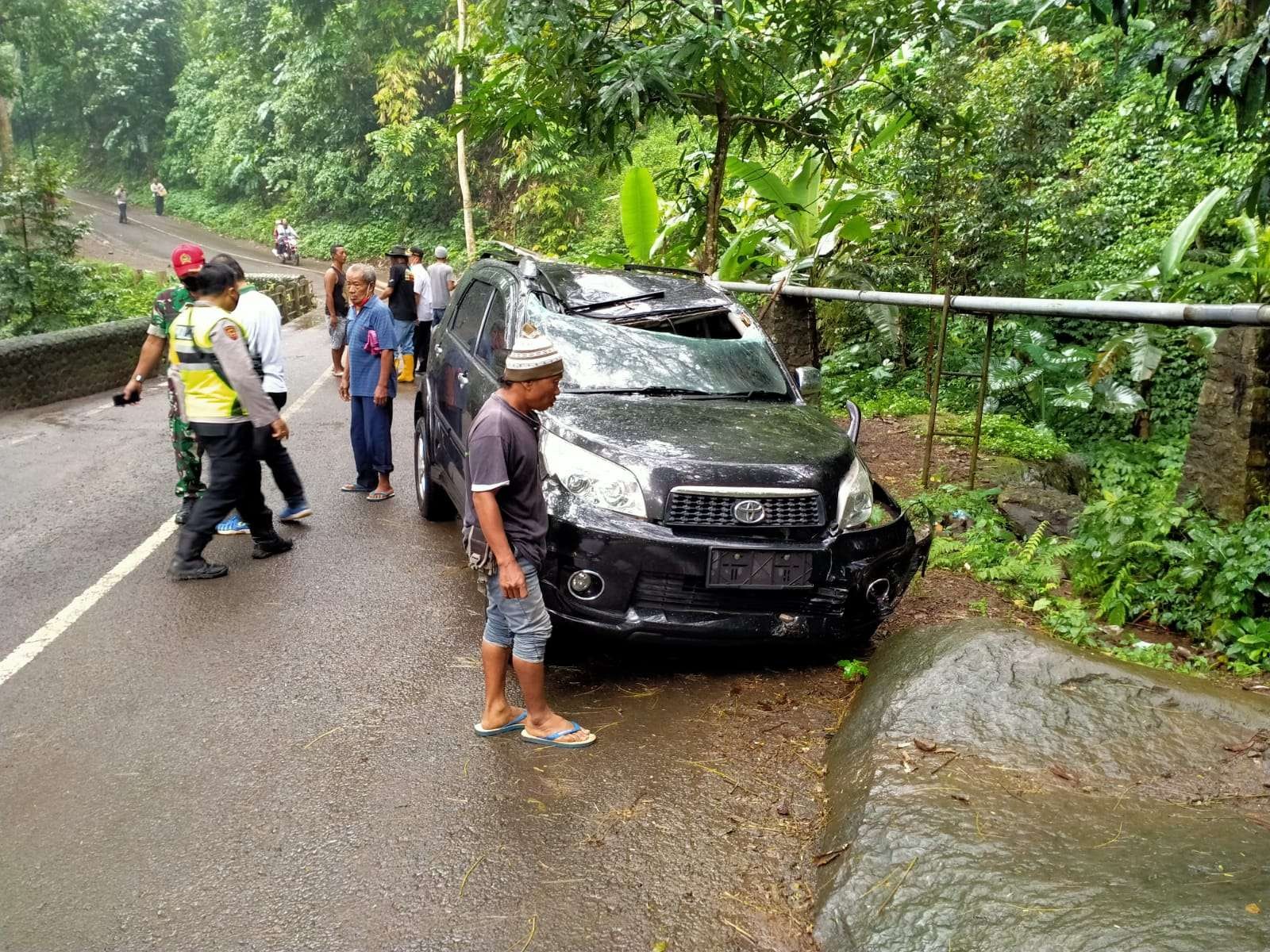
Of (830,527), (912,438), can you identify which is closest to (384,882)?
(830,527)

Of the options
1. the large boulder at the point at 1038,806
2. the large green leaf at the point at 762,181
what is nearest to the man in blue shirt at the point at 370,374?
the large boulder at the point at 1038,806

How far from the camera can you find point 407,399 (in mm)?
13805

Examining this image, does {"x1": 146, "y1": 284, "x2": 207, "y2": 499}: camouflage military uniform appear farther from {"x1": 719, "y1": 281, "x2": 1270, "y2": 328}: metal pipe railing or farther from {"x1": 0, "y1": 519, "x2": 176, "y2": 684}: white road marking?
{"x1": 719, "y1": 281, "x2": 1270, "y2": 328}: metal pipe railing

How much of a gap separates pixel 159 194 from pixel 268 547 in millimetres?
48914

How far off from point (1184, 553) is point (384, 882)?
171 inches

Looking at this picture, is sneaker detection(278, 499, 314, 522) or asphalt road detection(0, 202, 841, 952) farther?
sneaker detection(278, 499, 314, 522)

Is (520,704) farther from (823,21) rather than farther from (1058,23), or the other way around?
(1058,23)

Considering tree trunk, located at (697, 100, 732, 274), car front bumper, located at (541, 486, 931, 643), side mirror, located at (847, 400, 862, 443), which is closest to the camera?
car front bumper, located at (541, 486, 931, 643)

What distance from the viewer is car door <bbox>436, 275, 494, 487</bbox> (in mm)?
6156

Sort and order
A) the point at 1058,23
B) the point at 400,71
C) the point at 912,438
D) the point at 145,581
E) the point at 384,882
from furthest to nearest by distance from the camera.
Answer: the point at 400,71, the point at 1058,23, the point at 912,438, the point at 145,581, the point at 384,882

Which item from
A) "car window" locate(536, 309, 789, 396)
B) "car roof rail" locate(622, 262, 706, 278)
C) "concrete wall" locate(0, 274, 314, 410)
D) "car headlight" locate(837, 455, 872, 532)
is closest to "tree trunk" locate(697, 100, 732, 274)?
"car roof rail" locate(622, 262, 706, 278)

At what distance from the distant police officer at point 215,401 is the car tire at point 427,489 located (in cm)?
127

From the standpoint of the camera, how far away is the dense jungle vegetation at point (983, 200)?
548cm

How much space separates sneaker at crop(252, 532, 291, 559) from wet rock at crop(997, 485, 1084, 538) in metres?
5.10
